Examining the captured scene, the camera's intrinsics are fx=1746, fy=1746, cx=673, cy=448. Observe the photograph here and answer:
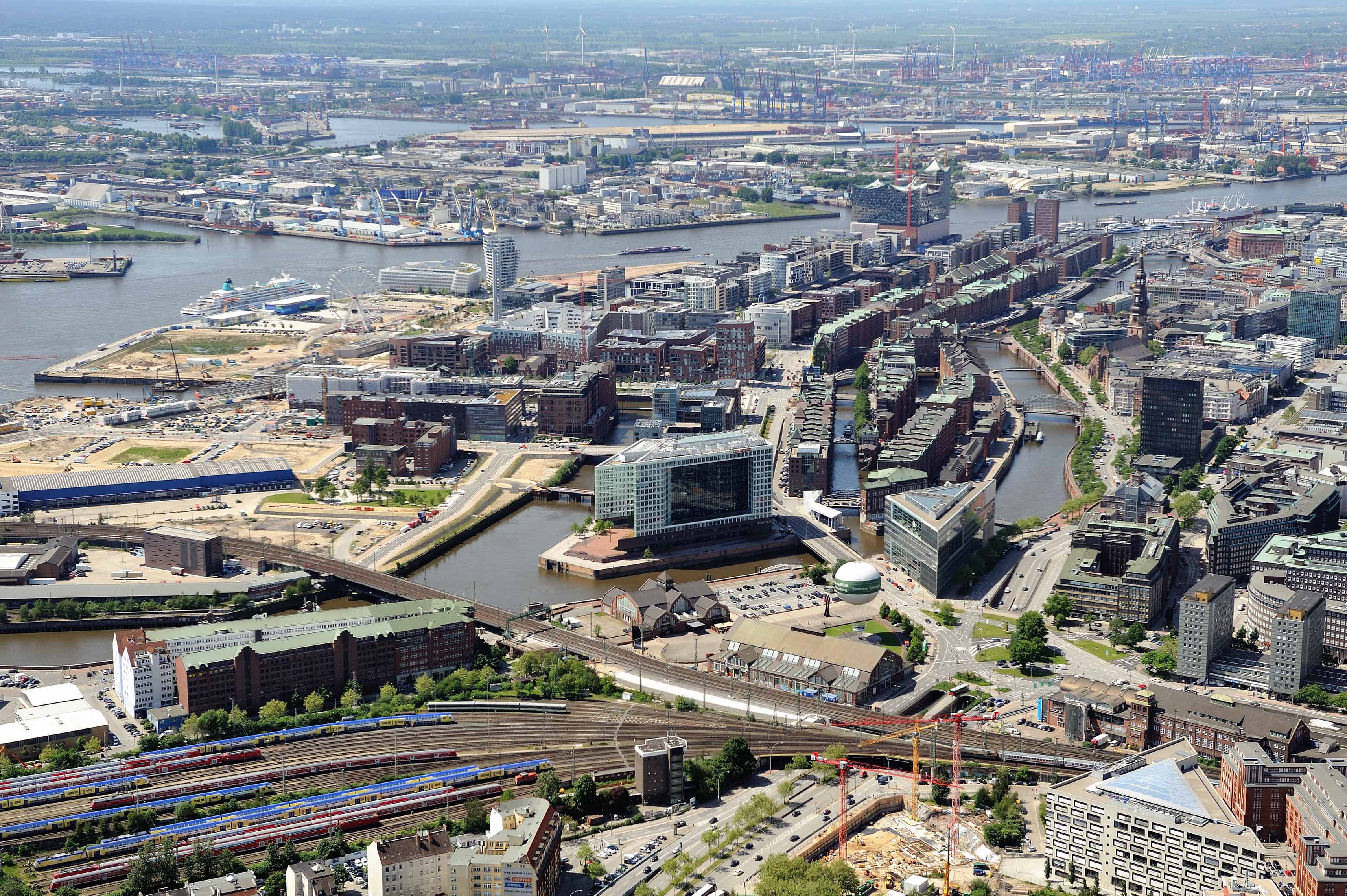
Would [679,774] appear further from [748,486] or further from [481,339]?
[481,339]

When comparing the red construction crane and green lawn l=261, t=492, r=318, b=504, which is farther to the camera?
green lawn l=261, t=492, r=318, b=504

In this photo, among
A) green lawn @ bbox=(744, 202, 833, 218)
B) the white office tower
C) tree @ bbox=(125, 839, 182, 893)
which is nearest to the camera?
tree @ bbox=(125, 839, 182, 893)

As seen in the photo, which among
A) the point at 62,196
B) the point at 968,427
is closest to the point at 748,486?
the point at 968,427

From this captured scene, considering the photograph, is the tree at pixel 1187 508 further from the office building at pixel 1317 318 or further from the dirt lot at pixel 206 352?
the dirt lot at pixel 206 352

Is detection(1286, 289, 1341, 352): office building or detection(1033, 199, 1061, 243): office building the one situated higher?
detection(1033, 199, 1061, 243): office building

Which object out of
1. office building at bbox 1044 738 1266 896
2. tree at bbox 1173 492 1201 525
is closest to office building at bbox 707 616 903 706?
office building at bbox 1044 738 1266 896

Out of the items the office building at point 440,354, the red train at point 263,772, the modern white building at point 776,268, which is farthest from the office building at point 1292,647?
the modern white building at point 776,268

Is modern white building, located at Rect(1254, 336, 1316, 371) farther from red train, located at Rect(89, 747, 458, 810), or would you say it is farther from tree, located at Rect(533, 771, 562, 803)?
red train, located at Rect(89, 747, 458, 810)
